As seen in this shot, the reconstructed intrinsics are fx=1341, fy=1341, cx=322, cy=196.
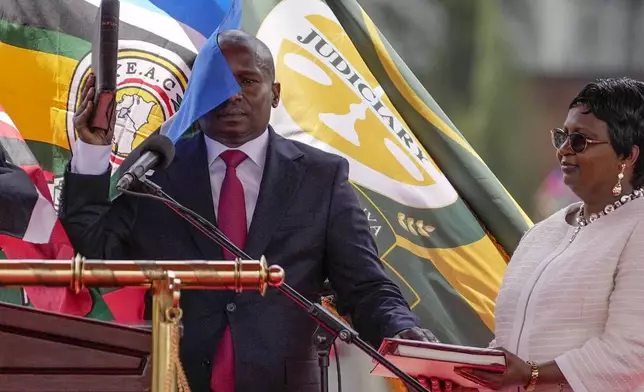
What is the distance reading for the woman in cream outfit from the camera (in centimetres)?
334

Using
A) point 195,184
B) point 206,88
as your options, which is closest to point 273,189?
point 195,184

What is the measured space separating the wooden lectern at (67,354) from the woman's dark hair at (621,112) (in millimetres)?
1711

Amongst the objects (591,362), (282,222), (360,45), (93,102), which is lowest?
(591,362)

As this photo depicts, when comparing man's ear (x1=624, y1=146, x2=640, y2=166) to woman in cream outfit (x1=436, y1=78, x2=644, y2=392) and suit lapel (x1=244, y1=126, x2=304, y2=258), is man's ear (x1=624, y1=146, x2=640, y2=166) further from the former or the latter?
suit lapel (x1=244, y1=126, x2=304, y2=258)

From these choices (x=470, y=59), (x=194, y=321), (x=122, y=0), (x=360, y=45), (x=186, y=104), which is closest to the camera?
(x=194, y=321)

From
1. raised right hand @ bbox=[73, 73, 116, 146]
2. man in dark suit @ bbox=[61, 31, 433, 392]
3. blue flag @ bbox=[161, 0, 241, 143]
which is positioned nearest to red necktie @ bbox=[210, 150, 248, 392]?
man in dark suit @ bbox=[61, 31, 433, 392]

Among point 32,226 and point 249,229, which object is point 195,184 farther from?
point 32,226

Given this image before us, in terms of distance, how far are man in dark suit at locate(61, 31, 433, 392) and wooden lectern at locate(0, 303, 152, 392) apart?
4.57 feet

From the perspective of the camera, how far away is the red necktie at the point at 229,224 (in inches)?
144

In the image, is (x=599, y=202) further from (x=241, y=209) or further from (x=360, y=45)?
(x=360, y=45)

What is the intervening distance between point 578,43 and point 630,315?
24.0 feet

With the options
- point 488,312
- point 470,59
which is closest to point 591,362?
point 488,312

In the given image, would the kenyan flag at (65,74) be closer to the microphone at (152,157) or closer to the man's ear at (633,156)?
the microphone at (152,157)

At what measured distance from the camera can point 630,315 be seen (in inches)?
131
